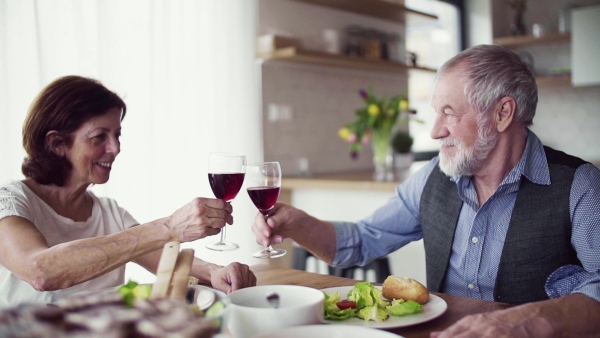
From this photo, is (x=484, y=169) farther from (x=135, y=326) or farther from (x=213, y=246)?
(x=135, y=326)

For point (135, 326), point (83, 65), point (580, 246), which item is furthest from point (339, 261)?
point (83, 65)

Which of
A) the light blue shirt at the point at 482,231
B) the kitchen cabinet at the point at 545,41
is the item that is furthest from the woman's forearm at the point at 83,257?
the kitchen cabinet at the point at 545,41

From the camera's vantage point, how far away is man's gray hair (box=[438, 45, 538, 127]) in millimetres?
1550

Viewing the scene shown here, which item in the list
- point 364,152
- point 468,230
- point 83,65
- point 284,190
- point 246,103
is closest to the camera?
point 468,230

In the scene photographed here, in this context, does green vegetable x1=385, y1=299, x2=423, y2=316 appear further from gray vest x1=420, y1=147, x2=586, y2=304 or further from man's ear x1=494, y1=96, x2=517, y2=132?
man's ear x1=494, y1=96, x2=517, y2=132

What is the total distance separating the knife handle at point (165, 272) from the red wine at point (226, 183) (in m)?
0.61

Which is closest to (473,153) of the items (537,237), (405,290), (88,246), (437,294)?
(537,237)

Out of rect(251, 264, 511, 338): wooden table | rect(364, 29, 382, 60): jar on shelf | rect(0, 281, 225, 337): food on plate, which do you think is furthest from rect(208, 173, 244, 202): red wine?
rect(364, 29, 382, 60): jar on shelf

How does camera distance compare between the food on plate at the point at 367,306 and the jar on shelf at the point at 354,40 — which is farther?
the jar on shelf at the point at 354,40

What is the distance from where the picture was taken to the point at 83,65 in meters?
2.44

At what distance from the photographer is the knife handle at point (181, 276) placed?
2.52 feet

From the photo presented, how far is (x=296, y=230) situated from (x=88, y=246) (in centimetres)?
60

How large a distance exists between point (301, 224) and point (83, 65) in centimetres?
135

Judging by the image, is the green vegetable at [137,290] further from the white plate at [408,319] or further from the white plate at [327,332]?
the white plate at [408,319]
